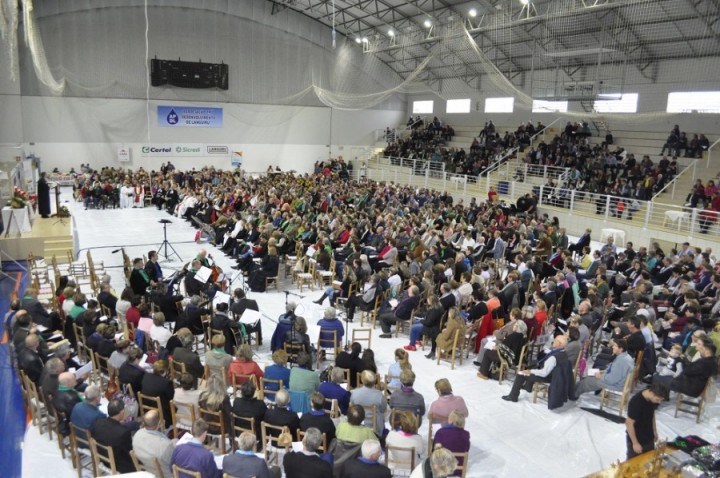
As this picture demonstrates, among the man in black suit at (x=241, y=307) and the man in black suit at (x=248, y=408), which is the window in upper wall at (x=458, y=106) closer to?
the man in black suit at (x=241, y=307)

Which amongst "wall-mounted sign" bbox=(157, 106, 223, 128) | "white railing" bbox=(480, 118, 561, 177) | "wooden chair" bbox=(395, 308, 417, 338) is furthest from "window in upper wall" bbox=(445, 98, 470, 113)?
"wooden chair" bbox=(395, 308, 417, 338)

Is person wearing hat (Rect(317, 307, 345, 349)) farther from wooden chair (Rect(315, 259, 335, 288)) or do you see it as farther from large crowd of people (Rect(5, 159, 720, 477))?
wooden chair (Rect(315, 259, 335, 288))

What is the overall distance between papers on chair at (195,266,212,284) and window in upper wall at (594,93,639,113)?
60.9 ft

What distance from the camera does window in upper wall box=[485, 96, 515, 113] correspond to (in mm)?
26734

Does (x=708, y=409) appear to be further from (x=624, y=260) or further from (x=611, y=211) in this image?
(x=611, y=211)

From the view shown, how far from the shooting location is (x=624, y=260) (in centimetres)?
1095

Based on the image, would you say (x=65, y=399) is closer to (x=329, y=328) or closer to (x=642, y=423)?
(x=329, y=328)

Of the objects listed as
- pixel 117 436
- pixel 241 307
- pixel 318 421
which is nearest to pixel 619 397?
pixel 318 421

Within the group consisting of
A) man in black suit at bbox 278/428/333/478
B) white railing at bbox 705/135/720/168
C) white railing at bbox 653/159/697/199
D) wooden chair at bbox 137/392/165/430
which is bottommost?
wooden chair at bbox 137/392/165/430

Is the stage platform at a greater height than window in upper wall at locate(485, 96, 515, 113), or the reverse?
window in upper wall at locate(485, 96, 515, 113)

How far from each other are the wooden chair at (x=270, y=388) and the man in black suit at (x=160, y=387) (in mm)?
909

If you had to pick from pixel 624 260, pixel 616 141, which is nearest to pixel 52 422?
pixel 624 260

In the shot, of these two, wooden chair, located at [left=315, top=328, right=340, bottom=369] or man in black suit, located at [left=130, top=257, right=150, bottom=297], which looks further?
man in black suit, located at [left=130, top=257, right=150, bottom=297]

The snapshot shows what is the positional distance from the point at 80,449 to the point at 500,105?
25880mm
